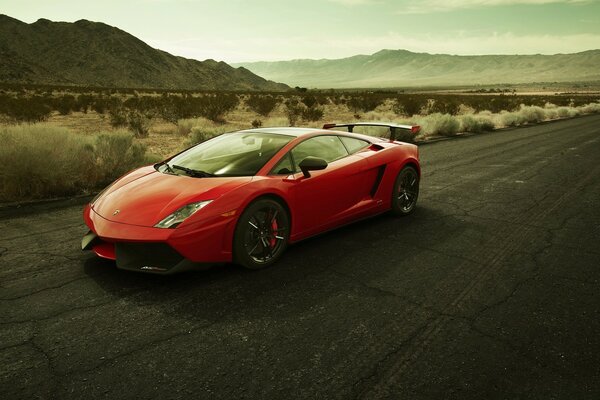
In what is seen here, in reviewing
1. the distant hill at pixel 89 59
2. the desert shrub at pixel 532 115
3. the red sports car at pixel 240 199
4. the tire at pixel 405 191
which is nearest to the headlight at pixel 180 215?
the red sports car at pixel 240 199

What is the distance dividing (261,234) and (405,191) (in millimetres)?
2724

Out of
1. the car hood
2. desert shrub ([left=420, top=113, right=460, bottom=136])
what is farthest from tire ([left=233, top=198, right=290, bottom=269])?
desert shrub ([left=420, top=113, right=460, bottom=136])

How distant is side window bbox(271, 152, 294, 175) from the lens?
4512mm

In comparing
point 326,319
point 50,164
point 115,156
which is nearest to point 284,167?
point 326,319

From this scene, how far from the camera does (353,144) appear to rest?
18.3 feet

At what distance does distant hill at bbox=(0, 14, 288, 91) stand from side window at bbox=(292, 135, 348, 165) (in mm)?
87627

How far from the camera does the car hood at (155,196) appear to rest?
12.8ft

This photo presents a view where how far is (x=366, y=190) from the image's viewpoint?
555 centimetres

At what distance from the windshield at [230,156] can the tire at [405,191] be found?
183 cm

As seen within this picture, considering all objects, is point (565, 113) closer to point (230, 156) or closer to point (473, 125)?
point (473, 125)

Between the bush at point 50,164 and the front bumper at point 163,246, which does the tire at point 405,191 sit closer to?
Answer: the front bumper at point 163,246

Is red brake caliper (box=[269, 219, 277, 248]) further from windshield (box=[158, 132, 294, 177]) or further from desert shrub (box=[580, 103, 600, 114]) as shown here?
desert shrub (box=[580, 103, 600, 114])

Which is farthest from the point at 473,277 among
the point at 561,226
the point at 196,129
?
the point at 196,129

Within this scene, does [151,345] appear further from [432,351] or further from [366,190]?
[366,190]
